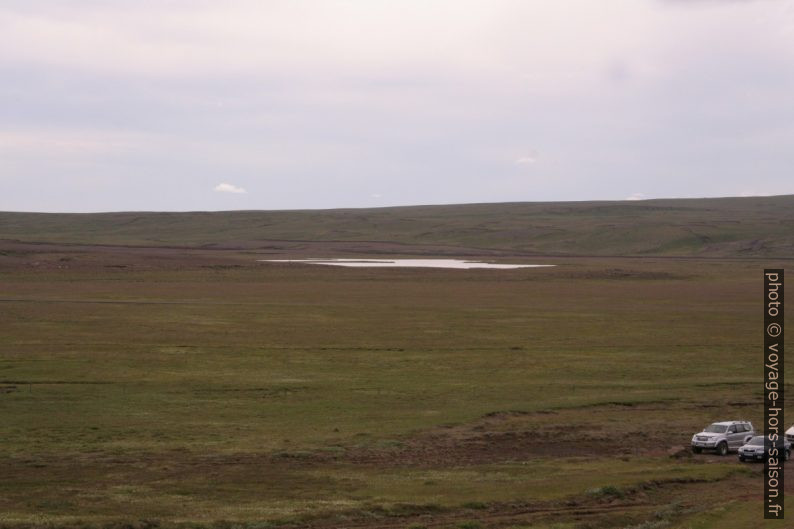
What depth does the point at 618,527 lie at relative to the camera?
76.3 ft

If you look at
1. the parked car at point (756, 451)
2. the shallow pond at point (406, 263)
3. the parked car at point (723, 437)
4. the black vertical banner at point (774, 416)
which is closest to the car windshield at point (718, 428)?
the parked car at point (723, 437)

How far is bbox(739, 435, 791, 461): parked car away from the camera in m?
31.5

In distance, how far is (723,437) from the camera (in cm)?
3253

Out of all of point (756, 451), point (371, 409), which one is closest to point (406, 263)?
point (371, 409)

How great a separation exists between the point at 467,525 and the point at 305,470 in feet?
24.4

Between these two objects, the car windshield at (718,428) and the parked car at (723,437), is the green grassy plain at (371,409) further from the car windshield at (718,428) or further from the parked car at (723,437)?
the car windshield at (718,428)

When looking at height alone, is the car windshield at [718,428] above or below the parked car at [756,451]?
above

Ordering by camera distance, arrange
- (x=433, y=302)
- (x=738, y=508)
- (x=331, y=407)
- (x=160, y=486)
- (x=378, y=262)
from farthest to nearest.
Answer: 1. (x=378, y=262)
2. (x=433, y=302)
3. (x=331, y=407)
4. (x=160, y=486)
5. (x=738, y=508)

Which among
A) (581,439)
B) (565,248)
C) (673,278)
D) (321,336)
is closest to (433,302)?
(321,336)

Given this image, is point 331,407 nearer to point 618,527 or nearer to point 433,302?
point 618,527

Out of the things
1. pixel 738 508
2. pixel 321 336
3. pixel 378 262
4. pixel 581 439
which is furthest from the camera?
pixel 378 262

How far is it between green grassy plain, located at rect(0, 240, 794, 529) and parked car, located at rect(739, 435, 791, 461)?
991 millimetres

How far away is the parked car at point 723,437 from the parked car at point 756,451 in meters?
0.65

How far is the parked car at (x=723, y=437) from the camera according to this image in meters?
32.5
